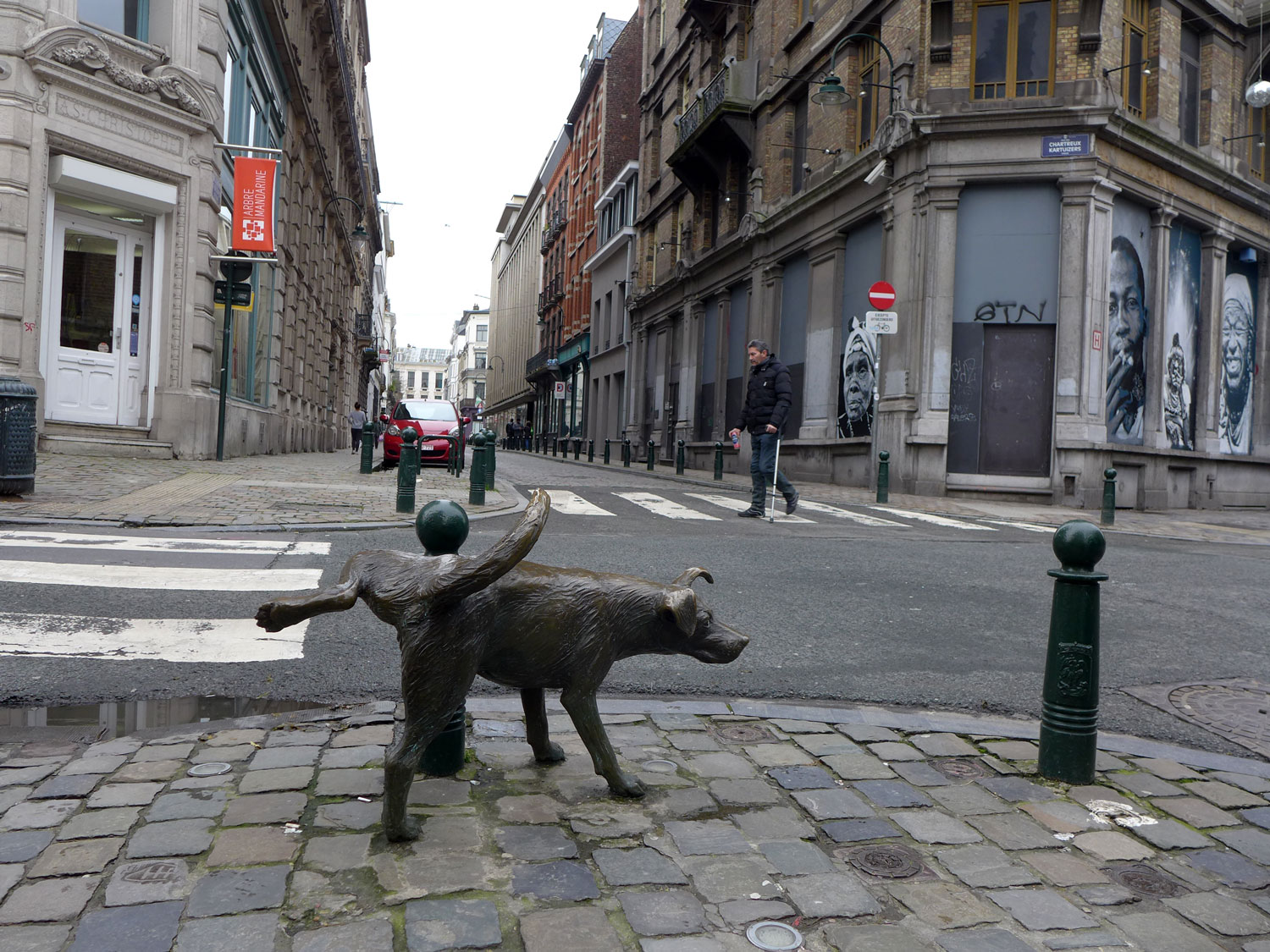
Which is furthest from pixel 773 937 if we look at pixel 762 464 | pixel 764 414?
pixel 764 414

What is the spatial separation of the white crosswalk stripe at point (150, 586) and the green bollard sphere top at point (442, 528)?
188 cm

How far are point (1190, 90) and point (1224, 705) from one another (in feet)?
64.9

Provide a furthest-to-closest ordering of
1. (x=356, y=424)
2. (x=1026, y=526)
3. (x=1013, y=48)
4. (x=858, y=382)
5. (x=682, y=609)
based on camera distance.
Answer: (x=356, y=424)
(x=858, y=382)
(x=1013, y=48)
(x=1026, y=526)
(x=682, y=609)

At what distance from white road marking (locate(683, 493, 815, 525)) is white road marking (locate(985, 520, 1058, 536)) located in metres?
2.61

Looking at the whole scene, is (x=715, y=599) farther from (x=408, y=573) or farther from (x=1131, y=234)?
(x=1131, y=234)

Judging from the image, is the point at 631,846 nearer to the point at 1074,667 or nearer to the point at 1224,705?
the point at 1074,667

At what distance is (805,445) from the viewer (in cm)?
2139

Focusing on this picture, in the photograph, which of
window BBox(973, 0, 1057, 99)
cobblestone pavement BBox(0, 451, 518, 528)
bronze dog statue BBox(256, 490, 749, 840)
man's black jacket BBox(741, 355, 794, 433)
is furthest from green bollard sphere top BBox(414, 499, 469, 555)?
window BBox(973, 0, 1057, 99)

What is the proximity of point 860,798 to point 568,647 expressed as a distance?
100cm

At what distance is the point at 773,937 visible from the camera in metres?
2.03

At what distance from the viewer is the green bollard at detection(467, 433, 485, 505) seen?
10.8 m

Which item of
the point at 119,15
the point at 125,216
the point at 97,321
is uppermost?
the point at 119,15

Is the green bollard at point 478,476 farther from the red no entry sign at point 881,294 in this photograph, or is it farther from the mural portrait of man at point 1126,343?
the mural portrait of man at point 1126,343

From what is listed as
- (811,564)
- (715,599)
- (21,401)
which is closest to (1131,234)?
(811,564)
